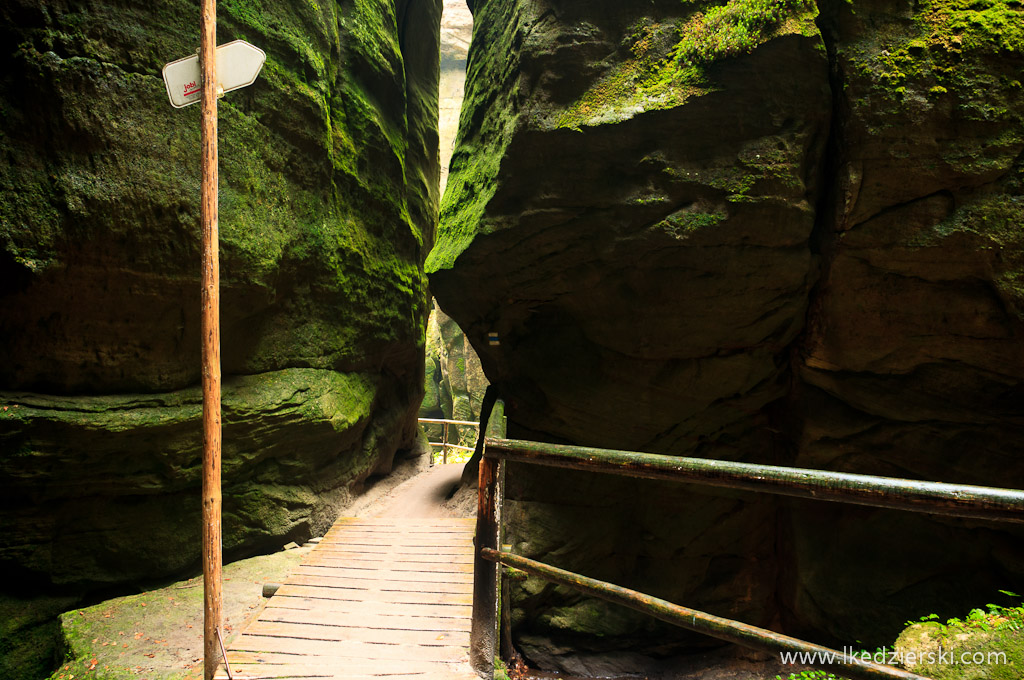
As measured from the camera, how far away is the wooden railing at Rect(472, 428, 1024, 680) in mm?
1260

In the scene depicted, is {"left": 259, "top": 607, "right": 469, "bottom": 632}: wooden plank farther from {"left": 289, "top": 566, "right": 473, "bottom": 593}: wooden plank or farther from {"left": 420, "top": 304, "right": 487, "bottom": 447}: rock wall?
{"left": 420, "top": 304, "right": 487, "bottom": 447}: rock wall

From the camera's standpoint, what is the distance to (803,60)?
4.34 metres

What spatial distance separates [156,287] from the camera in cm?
451

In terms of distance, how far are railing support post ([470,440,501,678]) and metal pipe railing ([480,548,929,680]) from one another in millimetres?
208

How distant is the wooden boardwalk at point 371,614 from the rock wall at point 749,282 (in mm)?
1758

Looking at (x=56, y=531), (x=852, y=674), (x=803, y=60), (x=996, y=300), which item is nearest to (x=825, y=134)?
(x=803, y=60)

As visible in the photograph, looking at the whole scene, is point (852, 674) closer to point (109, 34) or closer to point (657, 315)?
point (657, 315)

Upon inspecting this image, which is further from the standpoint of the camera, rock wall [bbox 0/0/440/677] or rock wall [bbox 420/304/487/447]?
rock wall [bbox 420/304/487/447]

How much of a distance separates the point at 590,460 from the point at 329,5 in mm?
7104

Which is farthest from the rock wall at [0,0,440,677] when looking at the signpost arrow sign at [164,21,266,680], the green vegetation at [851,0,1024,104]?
the green vegetation at [851,0,1024,104]

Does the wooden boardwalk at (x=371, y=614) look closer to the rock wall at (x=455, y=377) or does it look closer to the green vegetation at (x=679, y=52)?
the green vegetation at (x=679, y=52)

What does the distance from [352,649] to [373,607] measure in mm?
581

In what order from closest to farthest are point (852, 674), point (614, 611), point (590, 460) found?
1. point (852, 674)
2. point (590, 460)
3. point (614, 611)

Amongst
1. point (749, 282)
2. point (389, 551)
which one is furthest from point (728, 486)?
point (389, 551)
